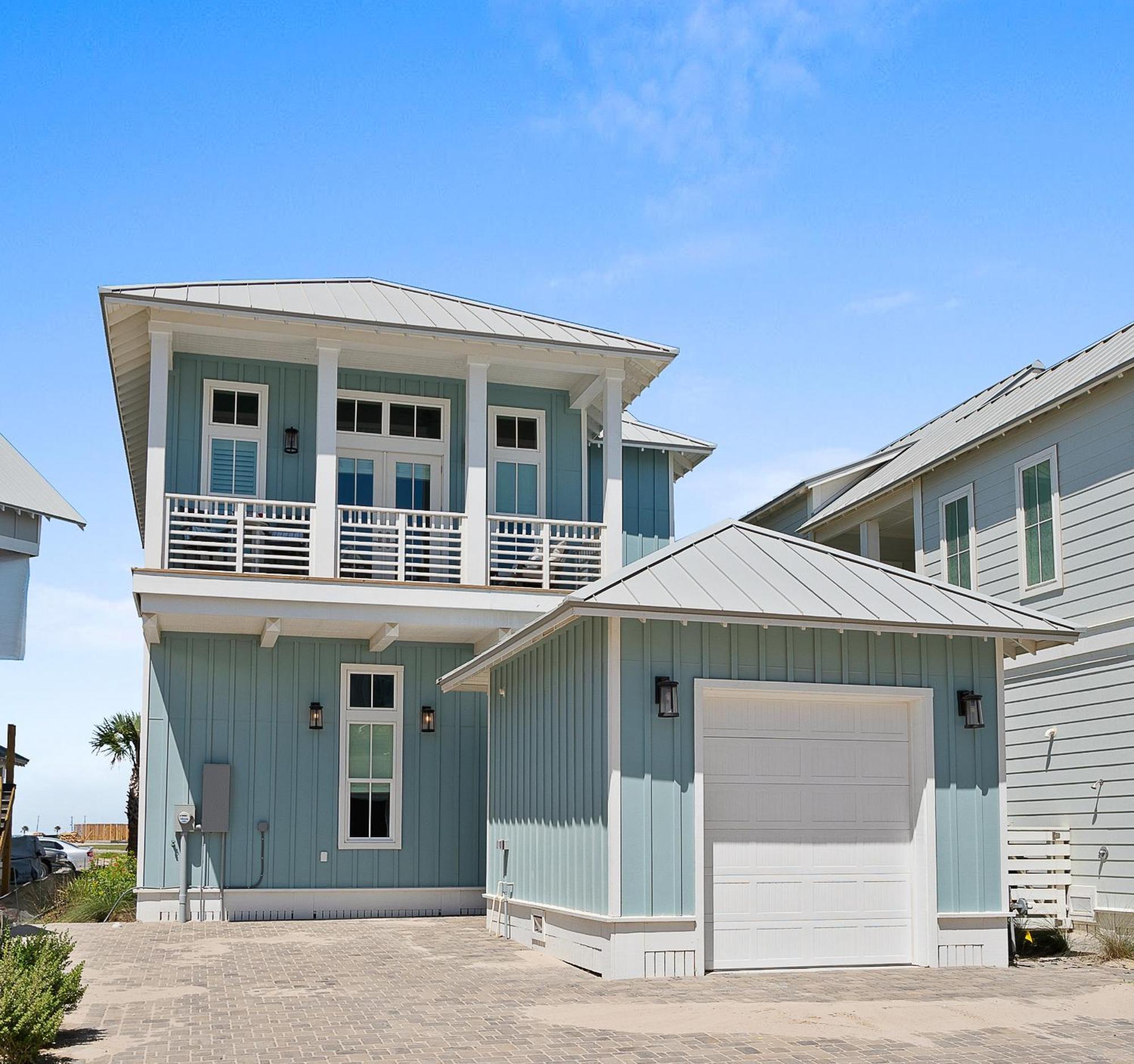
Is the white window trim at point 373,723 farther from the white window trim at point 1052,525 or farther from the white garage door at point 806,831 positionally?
the white window trim at point 1052,525

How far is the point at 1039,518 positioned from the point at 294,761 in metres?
9.33

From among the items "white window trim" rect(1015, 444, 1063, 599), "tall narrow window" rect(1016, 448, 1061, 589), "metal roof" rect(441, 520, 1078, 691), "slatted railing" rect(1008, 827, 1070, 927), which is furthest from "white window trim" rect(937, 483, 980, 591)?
"metal roof" rect(441, 520, 1078, 691)

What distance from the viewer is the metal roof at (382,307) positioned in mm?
15211

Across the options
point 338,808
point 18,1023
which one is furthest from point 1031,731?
point 18,1023

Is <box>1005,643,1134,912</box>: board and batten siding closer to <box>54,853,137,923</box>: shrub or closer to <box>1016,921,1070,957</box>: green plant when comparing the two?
<box>1016,921,1070,957</box>: green plant

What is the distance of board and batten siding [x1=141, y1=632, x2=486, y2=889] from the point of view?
605 inches

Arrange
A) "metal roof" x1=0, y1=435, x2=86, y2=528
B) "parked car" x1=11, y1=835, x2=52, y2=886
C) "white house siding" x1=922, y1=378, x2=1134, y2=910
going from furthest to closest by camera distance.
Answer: "parked car" x1=11, y1=835, x2=52, y2=886 < "metal roof" x1=0, y1=435, x2=86, y2=528 < "white house siding" x1=922, y1=378, x2=1134, y2=910

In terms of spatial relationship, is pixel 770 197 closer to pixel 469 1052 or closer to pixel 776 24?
pixel 776 24

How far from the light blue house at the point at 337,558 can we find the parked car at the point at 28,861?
36.1 ft

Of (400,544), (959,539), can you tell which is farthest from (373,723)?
(959,539)

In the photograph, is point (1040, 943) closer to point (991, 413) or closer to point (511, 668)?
point (511, 668)

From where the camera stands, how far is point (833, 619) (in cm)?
1098

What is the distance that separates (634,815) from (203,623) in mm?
6974

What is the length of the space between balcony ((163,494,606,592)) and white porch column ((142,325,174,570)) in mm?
128
